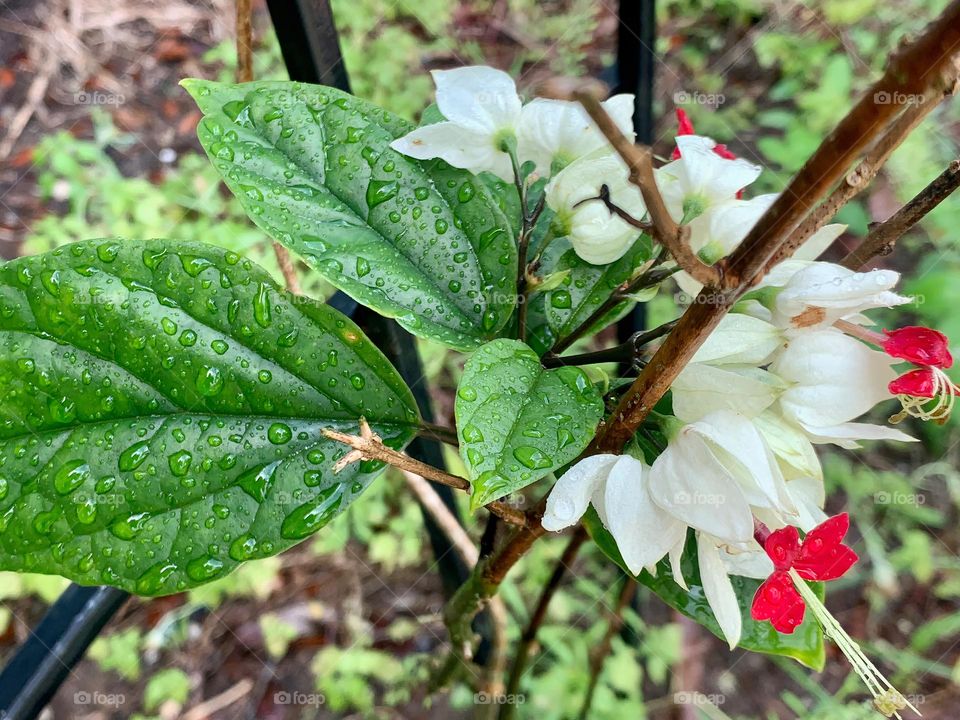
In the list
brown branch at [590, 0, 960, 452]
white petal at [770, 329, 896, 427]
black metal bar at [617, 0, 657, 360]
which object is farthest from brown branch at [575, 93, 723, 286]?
black metal bar at [617, 0, 657, 360]

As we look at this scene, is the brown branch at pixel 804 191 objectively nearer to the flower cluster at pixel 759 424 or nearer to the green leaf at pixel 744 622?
the flower cluster at pixel 759 424

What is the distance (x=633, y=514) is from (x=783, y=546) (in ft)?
0.27

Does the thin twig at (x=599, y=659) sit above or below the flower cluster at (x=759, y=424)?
below

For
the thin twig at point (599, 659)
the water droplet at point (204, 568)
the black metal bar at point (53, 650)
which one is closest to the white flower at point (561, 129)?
the water droplet at point (204, 568)

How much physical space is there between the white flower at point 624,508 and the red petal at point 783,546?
0.05m

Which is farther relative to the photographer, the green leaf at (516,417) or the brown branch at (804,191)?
the green leaf at (516,417)

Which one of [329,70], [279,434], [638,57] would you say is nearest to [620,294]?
[279,434]

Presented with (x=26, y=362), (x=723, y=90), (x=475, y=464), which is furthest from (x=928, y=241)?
(x=26, y=362)

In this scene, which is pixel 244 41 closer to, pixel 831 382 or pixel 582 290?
pixel 582 290

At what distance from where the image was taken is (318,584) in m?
1.53

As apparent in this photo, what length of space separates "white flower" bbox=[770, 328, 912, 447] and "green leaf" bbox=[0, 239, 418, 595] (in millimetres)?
304

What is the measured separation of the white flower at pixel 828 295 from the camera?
1.31 feet

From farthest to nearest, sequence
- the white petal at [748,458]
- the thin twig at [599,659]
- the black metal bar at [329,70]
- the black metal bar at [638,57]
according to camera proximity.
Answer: the thin twig at [599,659] < the black metal bar at [638,57] < the black metal bar at [329,70] < the white petal at [748,458]

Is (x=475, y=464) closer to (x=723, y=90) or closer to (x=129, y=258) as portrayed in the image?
(x=129, y=258)
